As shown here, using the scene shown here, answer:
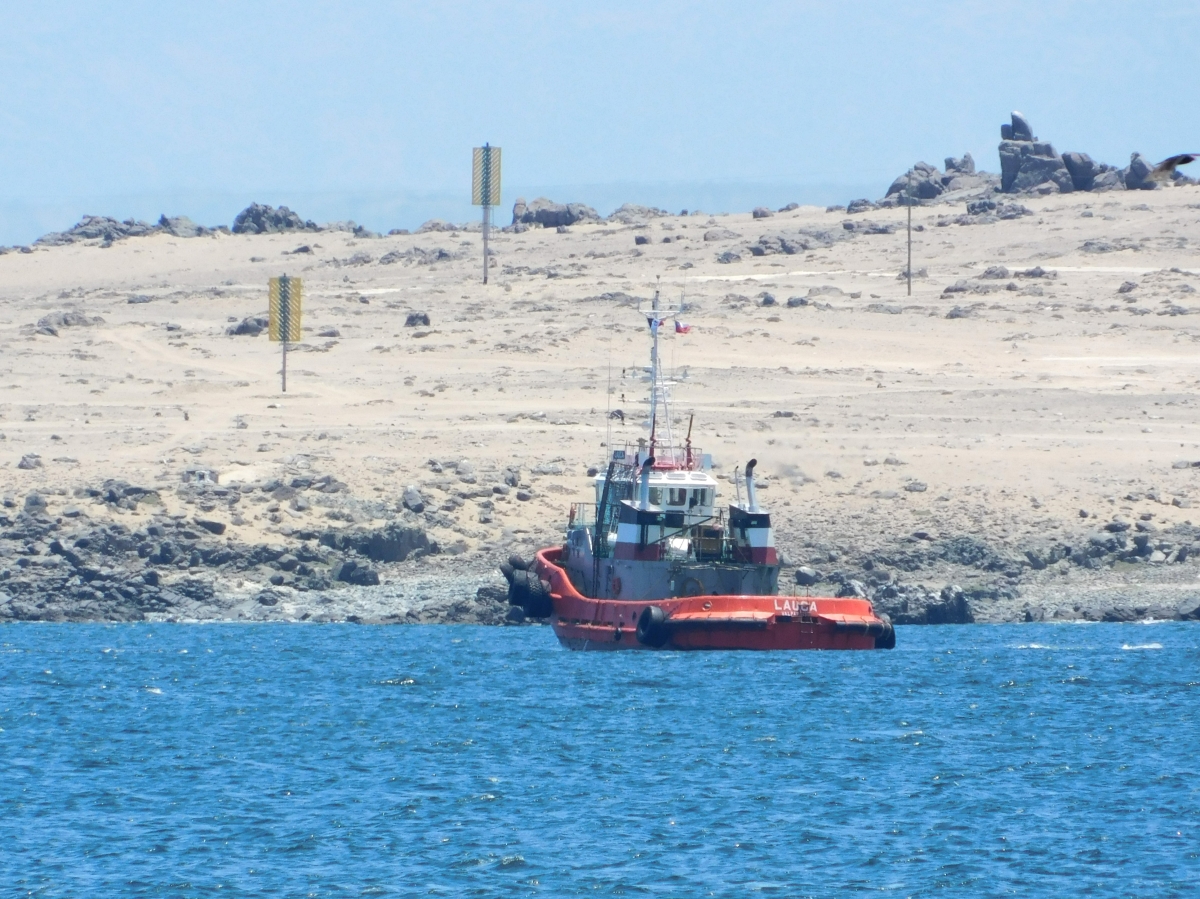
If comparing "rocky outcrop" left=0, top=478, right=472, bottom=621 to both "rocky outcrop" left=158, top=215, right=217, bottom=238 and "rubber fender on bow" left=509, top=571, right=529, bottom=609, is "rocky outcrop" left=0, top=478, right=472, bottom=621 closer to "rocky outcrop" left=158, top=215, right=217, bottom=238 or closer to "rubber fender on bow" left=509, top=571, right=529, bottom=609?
"rubber fender on bow" left=509, top=571, right=529, bottom=609

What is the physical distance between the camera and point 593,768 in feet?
88.6

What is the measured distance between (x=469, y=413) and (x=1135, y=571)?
18.7 m

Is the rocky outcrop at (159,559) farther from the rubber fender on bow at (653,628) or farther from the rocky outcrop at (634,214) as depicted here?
the rocky outcrop at (634,214)

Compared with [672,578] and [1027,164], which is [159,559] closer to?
[672,578]

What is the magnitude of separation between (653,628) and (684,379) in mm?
7739

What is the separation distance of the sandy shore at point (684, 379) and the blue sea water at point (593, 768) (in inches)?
284

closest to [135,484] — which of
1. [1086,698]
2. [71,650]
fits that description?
[71,650]

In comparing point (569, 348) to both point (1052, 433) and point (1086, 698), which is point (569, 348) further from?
point (1086, 698)

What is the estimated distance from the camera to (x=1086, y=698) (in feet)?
107

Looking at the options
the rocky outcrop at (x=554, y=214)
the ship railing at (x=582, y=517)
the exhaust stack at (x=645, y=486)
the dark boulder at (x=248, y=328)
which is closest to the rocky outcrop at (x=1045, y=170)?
the rocky outcrop at (x=554, y=214)

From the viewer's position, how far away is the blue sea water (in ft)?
70.7

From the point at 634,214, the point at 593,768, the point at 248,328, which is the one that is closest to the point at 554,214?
the point at 634,214

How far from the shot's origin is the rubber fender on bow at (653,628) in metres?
35.9

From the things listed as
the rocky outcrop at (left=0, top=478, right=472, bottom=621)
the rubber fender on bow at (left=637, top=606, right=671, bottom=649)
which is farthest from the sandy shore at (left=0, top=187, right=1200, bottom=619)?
the rubber fender on bow at (left=637, top=606, right=671, bottom=649)
